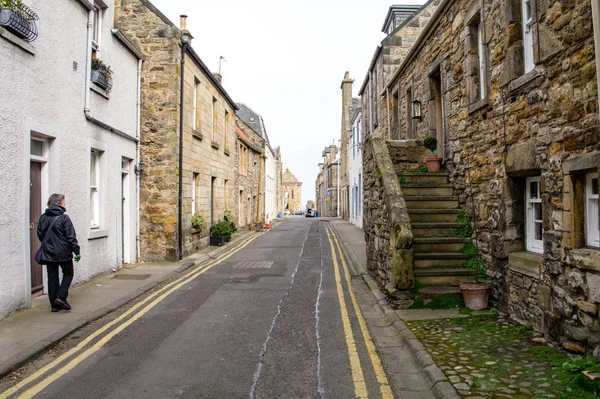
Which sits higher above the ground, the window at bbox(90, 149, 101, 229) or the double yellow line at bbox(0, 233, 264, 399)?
the window at bbox(90, 149, 101, 229)

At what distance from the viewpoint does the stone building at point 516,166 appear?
4707mm

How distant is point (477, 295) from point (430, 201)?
2.71 metres

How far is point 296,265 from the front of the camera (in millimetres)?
12406

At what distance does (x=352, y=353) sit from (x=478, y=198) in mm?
4060

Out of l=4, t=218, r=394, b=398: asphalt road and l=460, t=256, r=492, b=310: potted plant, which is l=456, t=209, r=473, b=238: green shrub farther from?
l=4, t=218, r=394, b=398: asphalt road

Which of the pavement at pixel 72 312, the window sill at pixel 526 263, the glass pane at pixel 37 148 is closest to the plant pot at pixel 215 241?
the pavement at pixel 72 312

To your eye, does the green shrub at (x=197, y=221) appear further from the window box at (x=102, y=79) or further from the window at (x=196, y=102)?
the window box at (x=102, y=79)

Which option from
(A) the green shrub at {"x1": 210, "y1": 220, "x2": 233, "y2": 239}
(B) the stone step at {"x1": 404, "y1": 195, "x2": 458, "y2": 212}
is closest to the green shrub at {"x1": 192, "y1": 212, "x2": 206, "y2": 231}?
(A) the green shrub at {"x1": 210, "y1": 220, "x2": 233, "y2": 239}

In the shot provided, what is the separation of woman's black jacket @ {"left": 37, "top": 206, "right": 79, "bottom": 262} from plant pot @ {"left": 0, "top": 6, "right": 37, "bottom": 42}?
2801mm

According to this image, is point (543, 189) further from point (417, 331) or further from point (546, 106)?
point (417, 331)

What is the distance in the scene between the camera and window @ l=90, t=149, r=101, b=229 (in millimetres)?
10219

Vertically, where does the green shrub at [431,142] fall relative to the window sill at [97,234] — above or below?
above

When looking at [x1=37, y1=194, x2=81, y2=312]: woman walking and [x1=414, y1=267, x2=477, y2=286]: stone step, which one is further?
[x1=414, y1=267, x2=477, y2=286]: stone step

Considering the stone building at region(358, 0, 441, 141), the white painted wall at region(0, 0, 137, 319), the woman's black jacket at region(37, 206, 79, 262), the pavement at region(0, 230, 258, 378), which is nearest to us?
the pavement at region(0, 230, 258, 378)
